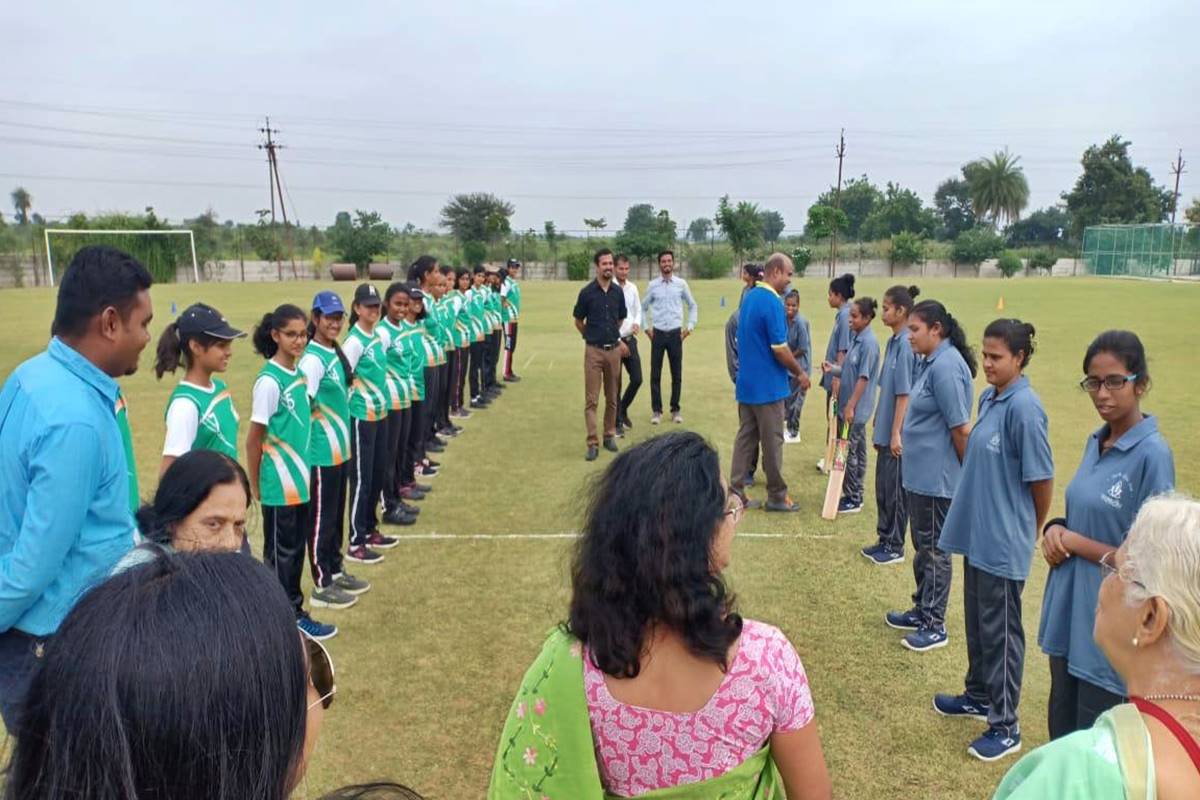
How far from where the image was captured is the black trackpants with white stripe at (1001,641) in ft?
11.8

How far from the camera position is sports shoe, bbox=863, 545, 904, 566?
233 inches

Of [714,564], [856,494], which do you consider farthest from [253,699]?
[856,494]

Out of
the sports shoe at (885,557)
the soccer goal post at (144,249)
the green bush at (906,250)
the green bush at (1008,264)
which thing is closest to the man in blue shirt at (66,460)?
the sports shoe at (885,557)

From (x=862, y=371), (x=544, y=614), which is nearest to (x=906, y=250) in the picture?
(x=862, y=371)

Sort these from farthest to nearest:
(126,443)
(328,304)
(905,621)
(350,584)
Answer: (350,584), (328,304), (905,621), (126,443)

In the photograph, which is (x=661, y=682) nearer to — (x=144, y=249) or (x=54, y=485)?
(x=54, y=485)

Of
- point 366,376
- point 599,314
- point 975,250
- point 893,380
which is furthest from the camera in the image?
point 975,250

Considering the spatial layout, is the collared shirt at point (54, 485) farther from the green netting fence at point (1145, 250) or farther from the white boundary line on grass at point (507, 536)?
the green netting fence at point (1145, 250)

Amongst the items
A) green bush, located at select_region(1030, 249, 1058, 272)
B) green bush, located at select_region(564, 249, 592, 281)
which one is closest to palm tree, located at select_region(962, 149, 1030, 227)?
green bush, located at select_region(1030, 249, 1058, 272)

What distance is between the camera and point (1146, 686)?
142cm

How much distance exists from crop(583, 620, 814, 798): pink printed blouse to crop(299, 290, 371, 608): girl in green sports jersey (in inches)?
147

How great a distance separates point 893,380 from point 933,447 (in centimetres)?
122

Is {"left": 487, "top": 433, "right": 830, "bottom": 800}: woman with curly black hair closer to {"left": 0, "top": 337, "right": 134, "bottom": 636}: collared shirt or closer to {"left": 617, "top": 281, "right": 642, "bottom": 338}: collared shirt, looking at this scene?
{"left": 0, "top": 337, "right": 134, "bottom": 636}: collared shirt

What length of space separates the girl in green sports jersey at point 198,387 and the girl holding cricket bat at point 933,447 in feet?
12.6
